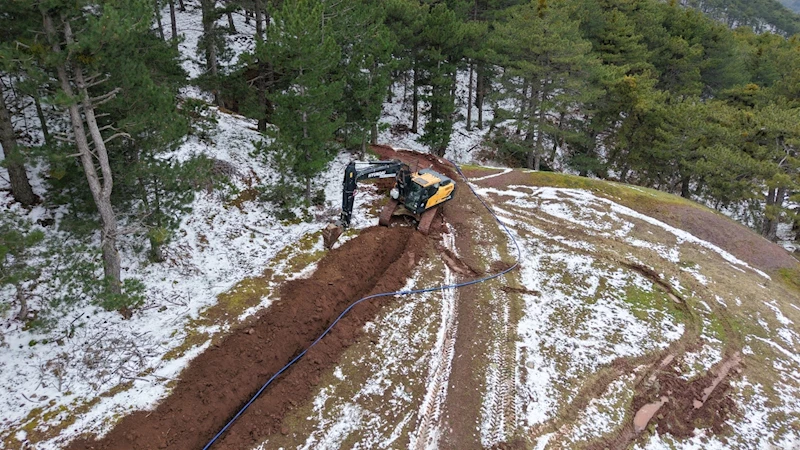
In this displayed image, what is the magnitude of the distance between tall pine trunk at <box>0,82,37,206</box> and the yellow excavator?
8.23 m

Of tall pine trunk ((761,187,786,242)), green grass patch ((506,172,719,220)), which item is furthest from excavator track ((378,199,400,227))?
tall pine trunk ((761,187,786,242))

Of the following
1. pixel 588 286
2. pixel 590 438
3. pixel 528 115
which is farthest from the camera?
pixel 528 115

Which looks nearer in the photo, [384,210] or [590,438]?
[590,438]

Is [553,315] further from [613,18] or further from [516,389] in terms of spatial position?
[613,18]

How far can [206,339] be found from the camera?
10.2 metres

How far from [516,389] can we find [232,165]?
12.9 m

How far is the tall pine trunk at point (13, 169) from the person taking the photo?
33.4 feet

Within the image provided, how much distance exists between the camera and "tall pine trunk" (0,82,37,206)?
10195mm

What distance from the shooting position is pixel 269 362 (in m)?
9.98

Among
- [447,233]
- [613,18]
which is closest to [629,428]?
[447,233]

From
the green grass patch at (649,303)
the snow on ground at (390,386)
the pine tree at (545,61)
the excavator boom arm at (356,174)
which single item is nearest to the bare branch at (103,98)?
the excavator boom arm at (356,174)

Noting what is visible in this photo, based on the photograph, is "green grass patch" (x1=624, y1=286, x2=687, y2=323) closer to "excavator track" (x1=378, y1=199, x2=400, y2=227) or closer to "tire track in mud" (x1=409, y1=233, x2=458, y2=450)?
"tire track in mud" (x1=409, y1=233, x2=458, y2=450)

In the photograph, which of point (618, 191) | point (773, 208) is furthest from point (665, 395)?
point (773, 208)

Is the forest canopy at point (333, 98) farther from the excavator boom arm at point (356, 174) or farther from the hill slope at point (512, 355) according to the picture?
the hill slope at point (512, 355)
